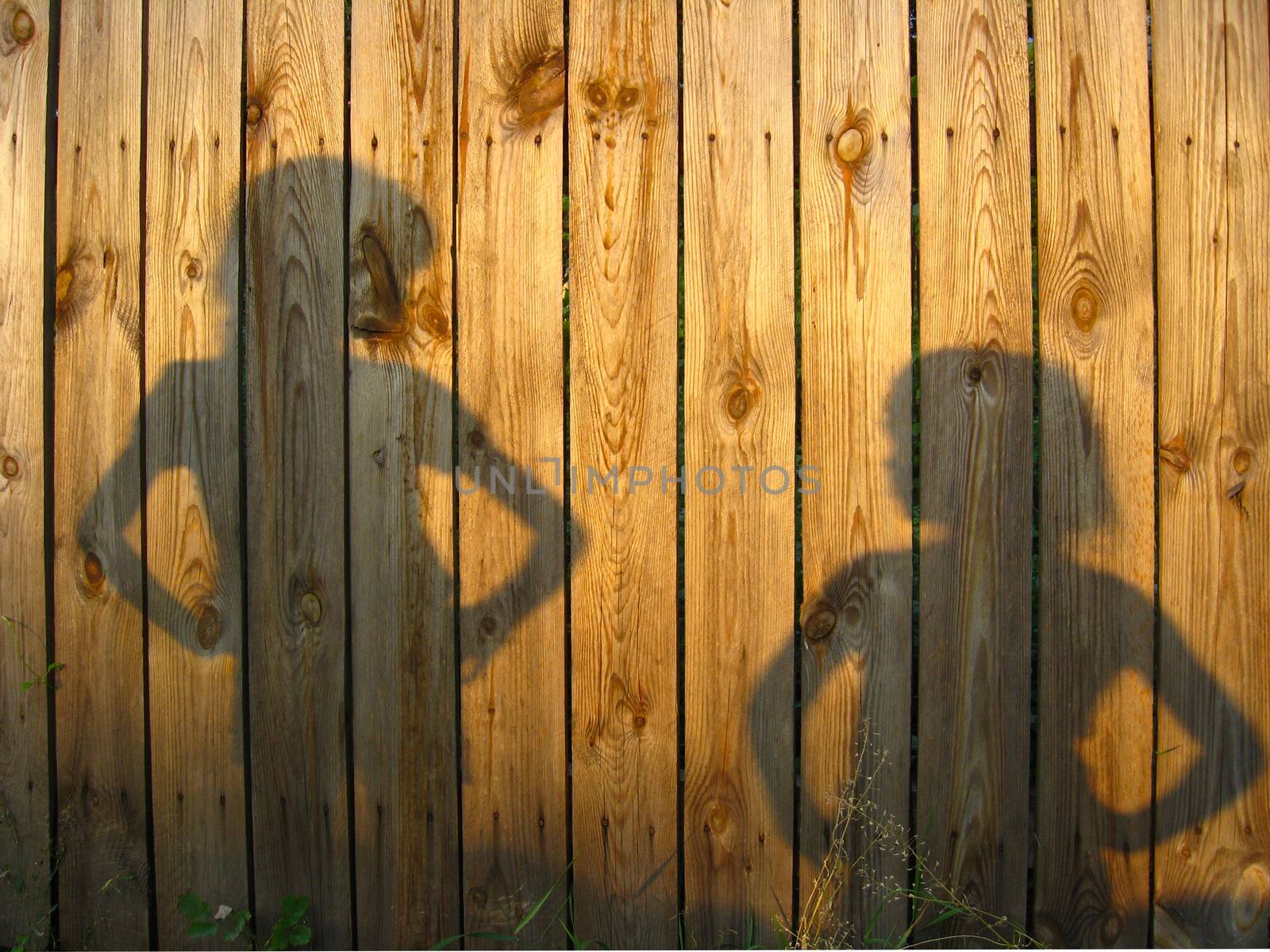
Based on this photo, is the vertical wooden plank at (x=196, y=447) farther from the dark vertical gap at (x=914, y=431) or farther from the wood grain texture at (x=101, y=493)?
the dark vertical gap at (x=914, y=431)

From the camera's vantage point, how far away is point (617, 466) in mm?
1660

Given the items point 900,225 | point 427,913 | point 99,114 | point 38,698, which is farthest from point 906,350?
point 38,698

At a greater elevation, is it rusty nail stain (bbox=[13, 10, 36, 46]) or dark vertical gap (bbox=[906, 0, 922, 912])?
rusty nail stain (bbox=[13, 10, 36, 46])

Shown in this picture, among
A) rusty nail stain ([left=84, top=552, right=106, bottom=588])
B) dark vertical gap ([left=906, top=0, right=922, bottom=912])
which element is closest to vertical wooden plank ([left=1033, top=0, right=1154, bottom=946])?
dark vertical gap ([left=906, top=0, right=922, bottom=912])

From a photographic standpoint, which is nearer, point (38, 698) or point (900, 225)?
point (900, 225)

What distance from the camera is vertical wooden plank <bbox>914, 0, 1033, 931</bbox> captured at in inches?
64.6

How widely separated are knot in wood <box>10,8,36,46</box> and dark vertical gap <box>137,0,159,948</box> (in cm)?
27

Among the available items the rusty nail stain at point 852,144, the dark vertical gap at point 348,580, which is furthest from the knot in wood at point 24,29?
the rusty nail stain at point 852,144

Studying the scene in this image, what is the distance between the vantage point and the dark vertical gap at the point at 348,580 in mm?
1700

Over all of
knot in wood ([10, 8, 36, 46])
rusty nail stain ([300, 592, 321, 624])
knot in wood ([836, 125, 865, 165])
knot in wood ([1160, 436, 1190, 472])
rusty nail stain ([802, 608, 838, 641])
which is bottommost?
rusty nail stain ([802, 608, 838, 641])

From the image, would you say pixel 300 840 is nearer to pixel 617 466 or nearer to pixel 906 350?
pixel 617 466

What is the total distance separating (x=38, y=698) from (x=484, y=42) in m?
1.82

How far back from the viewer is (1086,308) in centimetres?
163

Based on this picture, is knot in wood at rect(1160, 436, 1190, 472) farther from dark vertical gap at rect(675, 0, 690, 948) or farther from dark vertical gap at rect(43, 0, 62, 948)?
dark vertical gap at rect(43, 0, 62, 948)
